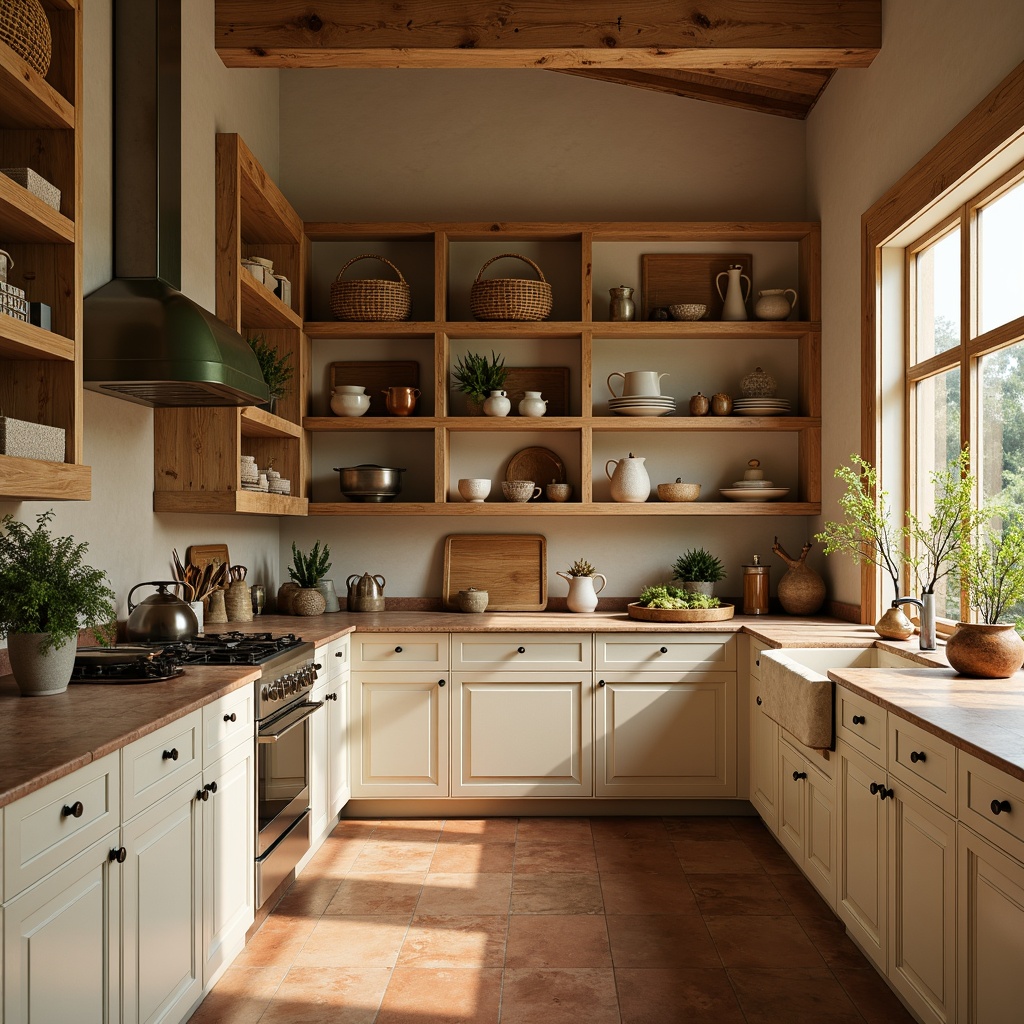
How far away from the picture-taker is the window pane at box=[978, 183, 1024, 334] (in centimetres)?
297

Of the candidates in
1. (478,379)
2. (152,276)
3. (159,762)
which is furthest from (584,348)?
(159,762)

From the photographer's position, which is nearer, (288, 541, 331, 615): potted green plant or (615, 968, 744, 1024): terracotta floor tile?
(615, 968, 744, 1024): terracotta floor tile

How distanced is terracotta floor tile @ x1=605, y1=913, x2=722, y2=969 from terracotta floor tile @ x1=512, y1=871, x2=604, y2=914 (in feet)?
0.46

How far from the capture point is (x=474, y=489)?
459cm

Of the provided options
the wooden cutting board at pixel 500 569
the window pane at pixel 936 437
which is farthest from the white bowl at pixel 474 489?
the window pane at pixel 936 437

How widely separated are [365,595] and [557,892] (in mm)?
1813

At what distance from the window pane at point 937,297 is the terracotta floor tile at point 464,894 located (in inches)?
98.7

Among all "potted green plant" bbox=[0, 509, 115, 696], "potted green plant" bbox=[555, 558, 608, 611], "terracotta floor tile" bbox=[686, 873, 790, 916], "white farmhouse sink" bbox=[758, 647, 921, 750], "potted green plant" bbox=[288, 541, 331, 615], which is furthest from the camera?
"potted green plant" bbox=[555, 558, 608, 611]

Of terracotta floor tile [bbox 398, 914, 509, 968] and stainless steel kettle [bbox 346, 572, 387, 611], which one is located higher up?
stainless steel kettle [bbox 346, 572, 387, 611]

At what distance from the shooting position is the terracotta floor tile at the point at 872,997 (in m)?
2.45

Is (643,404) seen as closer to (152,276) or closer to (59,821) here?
(152,276)

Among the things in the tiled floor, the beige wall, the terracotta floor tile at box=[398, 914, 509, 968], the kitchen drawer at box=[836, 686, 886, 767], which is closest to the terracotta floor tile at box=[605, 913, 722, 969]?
the tiled floor

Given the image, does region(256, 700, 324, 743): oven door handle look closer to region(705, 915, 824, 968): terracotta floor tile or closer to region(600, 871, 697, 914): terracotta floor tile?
region(600, 871, 697, 914): terracotta floor tile

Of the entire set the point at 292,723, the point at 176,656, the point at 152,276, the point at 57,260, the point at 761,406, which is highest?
the point at 152,276
